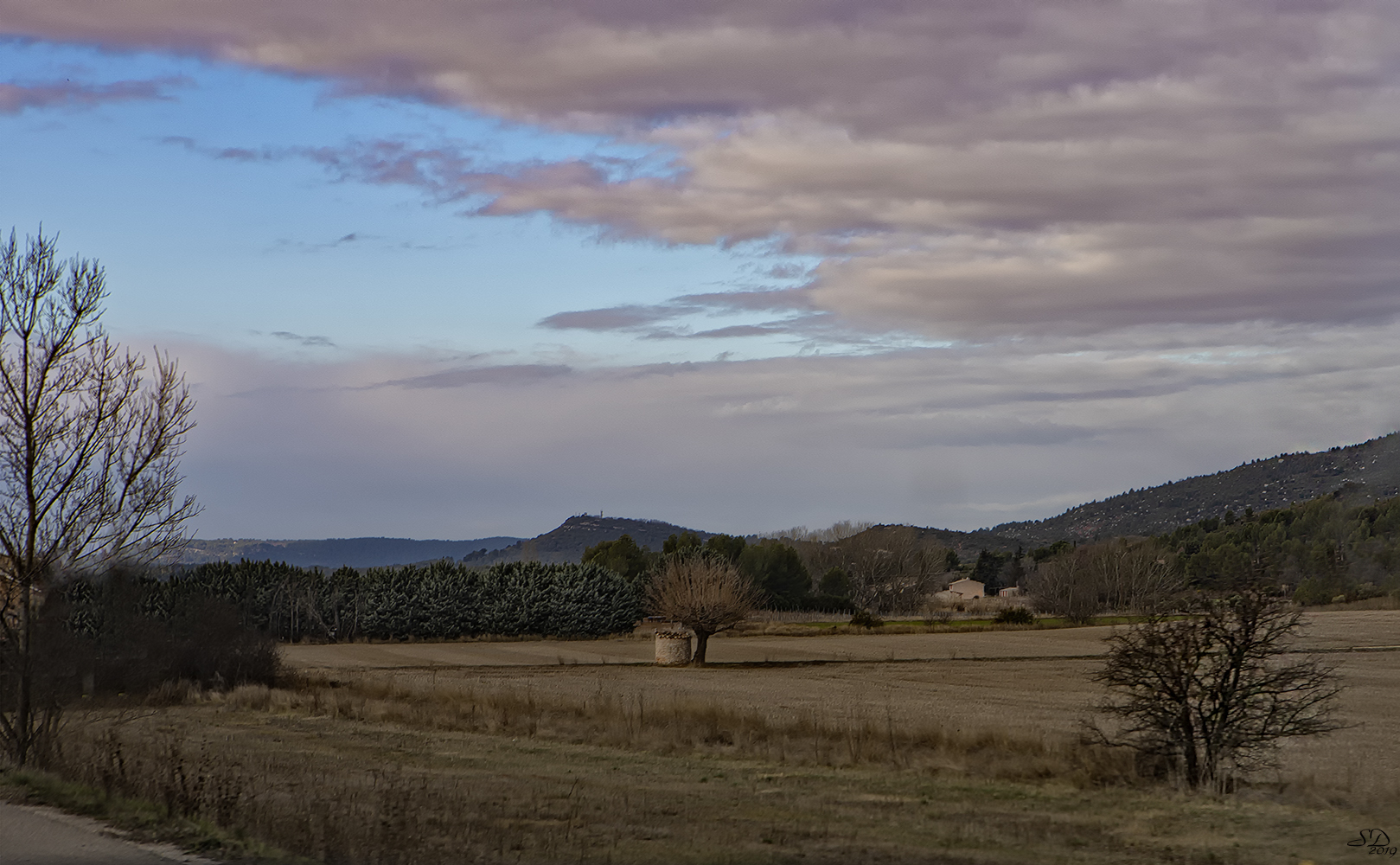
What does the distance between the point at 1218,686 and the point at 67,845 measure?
1452 cm

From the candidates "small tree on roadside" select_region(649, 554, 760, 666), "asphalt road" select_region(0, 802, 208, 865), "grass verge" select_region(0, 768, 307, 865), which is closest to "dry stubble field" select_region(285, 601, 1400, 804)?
"small tree on roadside" select_region(649, 554, 760, 666)

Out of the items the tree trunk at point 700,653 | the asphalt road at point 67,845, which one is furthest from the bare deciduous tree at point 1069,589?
the asphalt road at point 67,845

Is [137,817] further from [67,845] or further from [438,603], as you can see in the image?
[438,603]

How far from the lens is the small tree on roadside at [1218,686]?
1655cm

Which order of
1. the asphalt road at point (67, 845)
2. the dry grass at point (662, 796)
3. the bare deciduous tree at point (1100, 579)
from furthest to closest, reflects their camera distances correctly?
the bare deciduous tree at point (1100, 579)
the dry grass at point (662, 796)
the asphalt road at point (67, 845)

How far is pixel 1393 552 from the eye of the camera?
116500 millimetres

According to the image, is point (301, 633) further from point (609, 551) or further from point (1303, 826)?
point (1303, 826)

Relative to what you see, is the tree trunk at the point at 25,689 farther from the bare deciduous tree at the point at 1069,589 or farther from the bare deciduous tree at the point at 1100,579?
the bare deciduous tree at the point at 1100,579

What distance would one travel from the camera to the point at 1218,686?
1680 cm

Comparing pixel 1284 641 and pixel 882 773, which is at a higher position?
pixel 1284 641

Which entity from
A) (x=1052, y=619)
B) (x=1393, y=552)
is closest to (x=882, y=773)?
(x=1052, y=619)

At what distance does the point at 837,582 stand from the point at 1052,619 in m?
29.9

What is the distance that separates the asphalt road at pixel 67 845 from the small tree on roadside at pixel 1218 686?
13061mm

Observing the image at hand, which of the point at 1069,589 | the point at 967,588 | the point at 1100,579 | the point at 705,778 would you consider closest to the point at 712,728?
the point at 705,778
